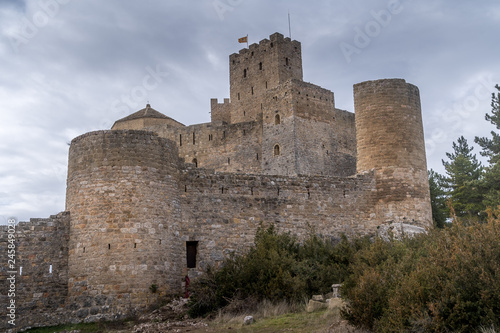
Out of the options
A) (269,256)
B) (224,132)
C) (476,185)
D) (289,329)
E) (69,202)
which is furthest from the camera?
(224,132)

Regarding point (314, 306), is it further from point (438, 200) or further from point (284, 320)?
point (438, 200)

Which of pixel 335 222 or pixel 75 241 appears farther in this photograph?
pixel 335 222

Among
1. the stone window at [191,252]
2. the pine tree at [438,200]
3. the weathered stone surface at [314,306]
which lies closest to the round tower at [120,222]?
the stone window at [191,252]

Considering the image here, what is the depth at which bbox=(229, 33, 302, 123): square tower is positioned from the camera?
35938mm

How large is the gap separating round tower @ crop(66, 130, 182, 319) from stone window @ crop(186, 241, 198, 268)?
0.59 meters

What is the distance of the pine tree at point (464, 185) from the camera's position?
24.6m

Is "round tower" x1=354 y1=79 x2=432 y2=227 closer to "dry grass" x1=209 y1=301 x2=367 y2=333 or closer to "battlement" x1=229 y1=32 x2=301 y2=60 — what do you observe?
"dry grass" x1=209 y1=301 x2=367 y2=333

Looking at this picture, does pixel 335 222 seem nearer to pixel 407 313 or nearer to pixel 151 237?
pixel 151 237

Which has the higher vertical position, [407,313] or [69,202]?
[69,202]

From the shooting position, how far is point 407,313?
816 centimetres

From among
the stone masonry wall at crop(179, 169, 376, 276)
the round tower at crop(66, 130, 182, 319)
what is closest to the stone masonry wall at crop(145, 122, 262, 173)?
the stone masonry wall at crop(179, 169, 376, 276)

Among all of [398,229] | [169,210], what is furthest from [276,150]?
[169,210]

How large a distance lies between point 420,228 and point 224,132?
1666 cm


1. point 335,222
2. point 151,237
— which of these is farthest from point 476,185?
point 151,237
